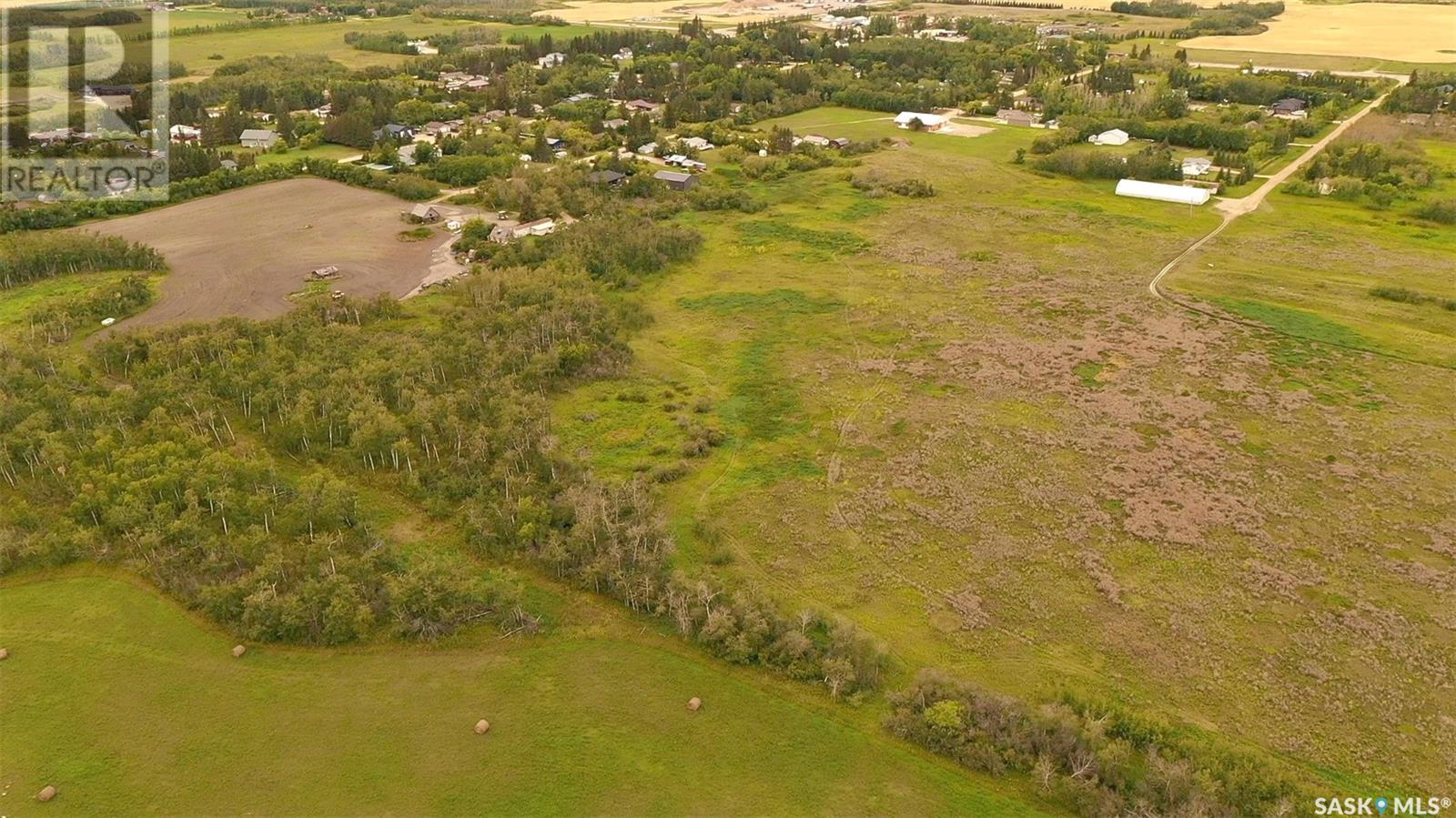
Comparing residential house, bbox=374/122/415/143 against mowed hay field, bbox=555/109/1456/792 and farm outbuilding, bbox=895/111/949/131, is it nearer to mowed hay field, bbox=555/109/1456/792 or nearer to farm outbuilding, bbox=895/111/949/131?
mowed hay field, bbox=555/109/1456/792

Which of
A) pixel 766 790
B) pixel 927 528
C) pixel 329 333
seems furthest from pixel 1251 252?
pixel 329 333

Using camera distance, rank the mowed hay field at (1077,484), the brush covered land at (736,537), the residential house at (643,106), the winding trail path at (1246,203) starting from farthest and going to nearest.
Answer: the residential house at (643,106)
the winding trail path at (1246,203)
the mowed hay field at (1077,484)
the brush covered land at (736,537)

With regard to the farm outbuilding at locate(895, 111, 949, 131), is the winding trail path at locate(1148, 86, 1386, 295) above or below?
below

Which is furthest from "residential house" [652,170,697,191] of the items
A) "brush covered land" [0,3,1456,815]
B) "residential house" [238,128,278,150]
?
"residential house" [238,128,278,150]

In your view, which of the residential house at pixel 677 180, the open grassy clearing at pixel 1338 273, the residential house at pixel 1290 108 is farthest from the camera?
the residential house at pixel 1290 108

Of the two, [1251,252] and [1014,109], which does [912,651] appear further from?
[1014,109]

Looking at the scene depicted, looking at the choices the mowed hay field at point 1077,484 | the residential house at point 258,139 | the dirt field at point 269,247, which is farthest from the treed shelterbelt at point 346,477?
the residential house at point 258,139

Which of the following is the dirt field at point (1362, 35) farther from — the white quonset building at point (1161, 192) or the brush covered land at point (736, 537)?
the brush covered land at point (736, 537)
